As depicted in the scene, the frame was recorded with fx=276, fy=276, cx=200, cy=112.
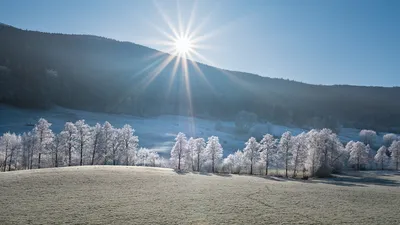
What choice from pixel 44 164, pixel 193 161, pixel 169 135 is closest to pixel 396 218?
pixel 193 161

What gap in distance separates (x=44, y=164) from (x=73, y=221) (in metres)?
79.9

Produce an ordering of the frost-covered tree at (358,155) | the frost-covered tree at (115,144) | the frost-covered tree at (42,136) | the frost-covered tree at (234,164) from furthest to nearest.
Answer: the frost-covered tree at (358,155), the frost-covered tree at (234,164), the frost-covered tree at (115,144), the frost-covered tree at (42,136)

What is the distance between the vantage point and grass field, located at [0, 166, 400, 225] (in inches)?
962

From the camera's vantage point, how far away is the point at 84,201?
29344mm

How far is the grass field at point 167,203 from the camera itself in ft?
80.2

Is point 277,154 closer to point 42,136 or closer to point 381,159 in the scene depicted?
point 381,159

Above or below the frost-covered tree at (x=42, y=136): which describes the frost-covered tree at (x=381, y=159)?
below

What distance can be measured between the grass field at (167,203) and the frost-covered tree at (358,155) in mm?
72039

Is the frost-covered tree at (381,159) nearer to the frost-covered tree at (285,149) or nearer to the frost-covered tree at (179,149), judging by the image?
the frost-covered tree at (285,149)

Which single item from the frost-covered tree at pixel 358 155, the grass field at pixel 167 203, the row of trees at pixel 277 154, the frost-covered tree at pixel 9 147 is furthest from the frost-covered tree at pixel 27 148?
the frost-covered tree at pixel 358 155

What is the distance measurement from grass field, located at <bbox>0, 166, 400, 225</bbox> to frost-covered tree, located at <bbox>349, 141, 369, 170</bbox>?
2836 inches

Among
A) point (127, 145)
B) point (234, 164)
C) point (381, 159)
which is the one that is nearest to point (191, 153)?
point (234, 164)

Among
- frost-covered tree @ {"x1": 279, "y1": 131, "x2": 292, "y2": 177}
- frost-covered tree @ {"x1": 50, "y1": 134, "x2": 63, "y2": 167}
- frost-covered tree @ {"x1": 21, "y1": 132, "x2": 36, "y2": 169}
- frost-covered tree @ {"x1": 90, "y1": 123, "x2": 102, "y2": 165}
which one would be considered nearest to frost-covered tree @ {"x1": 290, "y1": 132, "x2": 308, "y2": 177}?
Result: frost-covered tree @ {"x1": 279, "y1": 131, "x2": 292, "y2": 177}

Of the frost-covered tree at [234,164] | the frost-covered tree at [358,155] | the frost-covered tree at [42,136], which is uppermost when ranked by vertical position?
the frost-covered tree at [42,136]
